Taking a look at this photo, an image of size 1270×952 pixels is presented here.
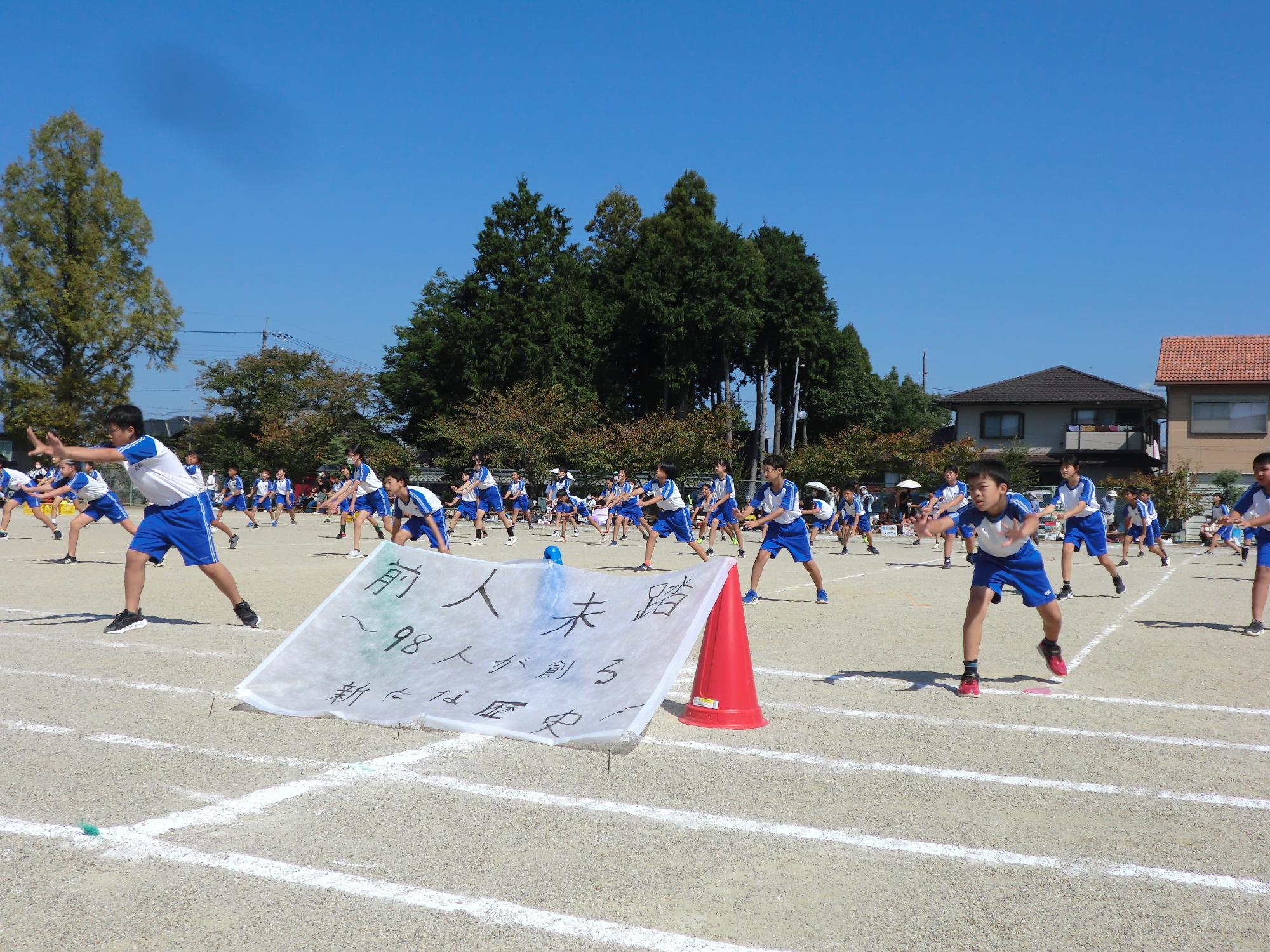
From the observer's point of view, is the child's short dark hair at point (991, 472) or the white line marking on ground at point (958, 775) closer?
the white line marking on ground at point (958, 775)

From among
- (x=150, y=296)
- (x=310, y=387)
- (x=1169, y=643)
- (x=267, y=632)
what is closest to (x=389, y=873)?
(x=267, y=632)

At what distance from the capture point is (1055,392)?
4819 cm

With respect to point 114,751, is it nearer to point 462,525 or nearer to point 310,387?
point 462,525

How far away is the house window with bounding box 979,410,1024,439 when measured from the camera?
48.4 meters

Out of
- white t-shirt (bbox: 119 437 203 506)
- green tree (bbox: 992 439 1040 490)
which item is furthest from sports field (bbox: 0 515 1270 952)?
green tree (bbox: 992 439 1040 490)

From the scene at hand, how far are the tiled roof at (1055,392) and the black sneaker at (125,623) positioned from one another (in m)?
45.1

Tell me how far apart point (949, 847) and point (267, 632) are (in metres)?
6.58

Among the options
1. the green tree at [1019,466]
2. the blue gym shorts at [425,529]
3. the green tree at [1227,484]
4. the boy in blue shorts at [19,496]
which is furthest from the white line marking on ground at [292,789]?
the green tree at [1019,466]

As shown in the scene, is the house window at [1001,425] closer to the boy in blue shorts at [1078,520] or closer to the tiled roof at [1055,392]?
the tiled roof at [1055,392]

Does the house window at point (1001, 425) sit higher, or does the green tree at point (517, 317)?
the green tree at point (517, 317)

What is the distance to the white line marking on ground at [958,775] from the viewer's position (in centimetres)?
456

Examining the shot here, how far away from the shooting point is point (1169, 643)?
30.9 feet

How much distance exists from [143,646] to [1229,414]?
42891 millimetres

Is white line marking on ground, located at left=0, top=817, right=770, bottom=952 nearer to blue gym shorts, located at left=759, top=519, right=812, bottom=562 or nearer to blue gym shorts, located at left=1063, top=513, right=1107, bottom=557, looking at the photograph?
blue gym shorts, located at left=759, top=519, right=812, bottom=562
